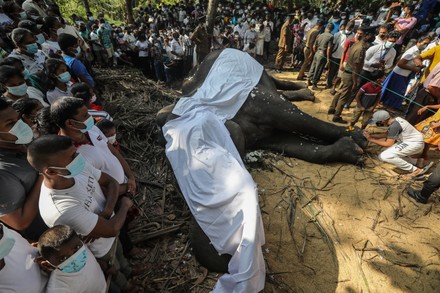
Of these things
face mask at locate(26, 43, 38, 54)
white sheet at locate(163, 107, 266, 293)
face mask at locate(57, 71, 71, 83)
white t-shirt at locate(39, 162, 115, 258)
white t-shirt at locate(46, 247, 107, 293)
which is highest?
face mask at locate(26, 43, 38, 54)

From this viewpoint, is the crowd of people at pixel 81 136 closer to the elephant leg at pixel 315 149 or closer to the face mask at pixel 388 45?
the face mask at pixel 388 45

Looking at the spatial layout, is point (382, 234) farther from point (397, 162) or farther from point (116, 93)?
point (116, 93)

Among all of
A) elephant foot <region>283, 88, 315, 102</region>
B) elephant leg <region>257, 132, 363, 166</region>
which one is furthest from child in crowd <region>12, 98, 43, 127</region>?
elephant foot <region>283, 88, 315, 102</region>

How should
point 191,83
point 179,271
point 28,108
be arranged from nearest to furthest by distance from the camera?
point 28,108
point 179,271
point 191,83

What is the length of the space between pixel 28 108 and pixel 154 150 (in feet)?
6.85

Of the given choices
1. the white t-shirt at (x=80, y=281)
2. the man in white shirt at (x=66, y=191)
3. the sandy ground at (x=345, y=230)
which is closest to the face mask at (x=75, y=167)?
the man in white shirt at (x=66, y=191)

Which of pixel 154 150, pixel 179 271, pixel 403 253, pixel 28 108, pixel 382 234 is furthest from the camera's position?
pixel 154 150

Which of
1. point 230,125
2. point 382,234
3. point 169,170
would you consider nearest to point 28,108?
point 169,170

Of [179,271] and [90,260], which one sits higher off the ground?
[90,260]

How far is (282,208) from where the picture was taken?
11.3ft

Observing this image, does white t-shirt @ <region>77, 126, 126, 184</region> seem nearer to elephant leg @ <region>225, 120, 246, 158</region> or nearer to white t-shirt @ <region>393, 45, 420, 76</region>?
elephant leg @ <region>225, 120, 246, 158</region>

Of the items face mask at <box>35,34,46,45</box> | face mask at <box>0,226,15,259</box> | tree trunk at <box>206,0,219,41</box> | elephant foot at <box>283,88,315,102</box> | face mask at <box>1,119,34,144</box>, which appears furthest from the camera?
tree trunk at <box>206,0,219,41</box>

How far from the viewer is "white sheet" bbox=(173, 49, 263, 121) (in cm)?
414

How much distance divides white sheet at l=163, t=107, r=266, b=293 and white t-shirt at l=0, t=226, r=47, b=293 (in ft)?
4.77
